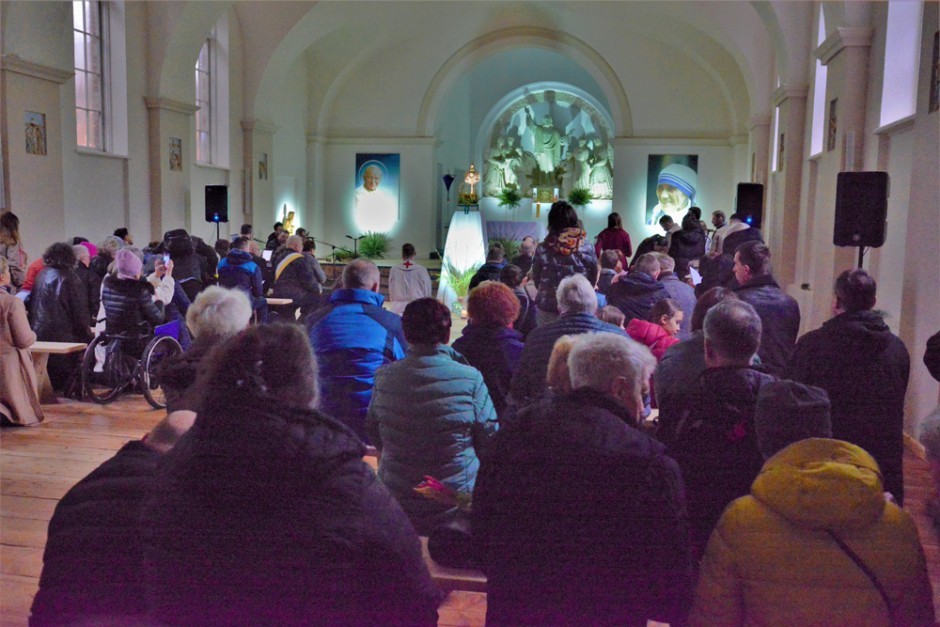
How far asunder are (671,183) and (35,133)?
509 inches

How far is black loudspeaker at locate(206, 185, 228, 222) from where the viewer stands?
13727 millimetres

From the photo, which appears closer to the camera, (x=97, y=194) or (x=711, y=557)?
(x=711, y=557)

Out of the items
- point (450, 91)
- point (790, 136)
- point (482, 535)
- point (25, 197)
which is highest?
point (450, 91)

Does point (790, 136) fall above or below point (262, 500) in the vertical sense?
above

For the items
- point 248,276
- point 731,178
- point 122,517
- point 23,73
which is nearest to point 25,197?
point 23,73

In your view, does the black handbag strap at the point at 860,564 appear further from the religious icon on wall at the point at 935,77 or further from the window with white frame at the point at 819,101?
the window with white frame at the point at 819,101

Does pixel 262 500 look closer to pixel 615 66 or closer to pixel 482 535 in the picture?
pixel 482 535

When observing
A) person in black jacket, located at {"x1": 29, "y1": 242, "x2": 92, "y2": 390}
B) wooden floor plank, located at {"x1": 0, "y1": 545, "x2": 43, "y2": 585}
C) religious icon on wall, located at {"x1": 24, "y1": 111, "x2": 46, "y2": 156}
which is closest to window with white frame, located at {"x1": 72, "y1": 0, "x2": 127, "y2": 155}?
religious icon on wall, located at {"x1": 24, "y1": 111, "x2": 46, "y2": 156}

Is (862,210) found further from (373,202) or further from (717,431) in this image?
(373,202)

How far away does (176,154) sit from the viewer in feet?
43.9

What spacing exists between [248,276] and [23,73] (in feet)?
12.2

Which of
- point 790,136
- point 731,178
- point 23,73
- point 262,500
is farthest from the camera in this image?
point 731,178

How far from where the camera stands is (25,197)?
9836 mm

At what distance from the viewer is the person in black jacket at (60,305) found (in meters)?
6.82
